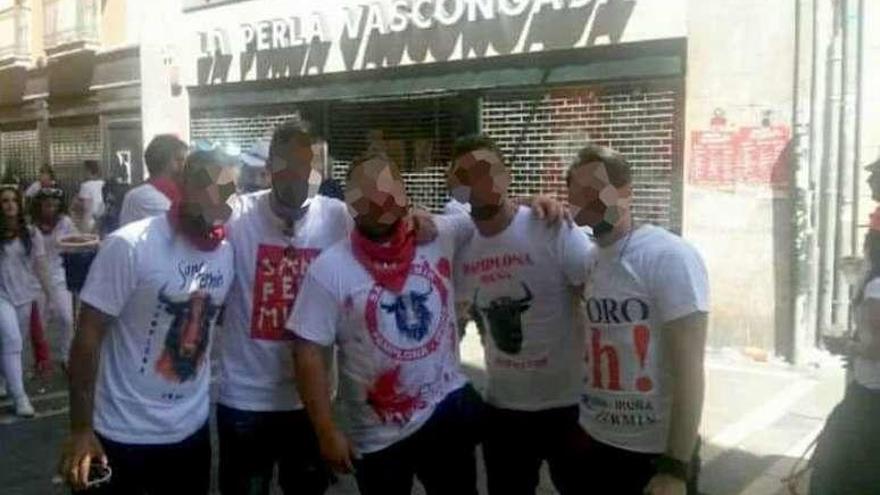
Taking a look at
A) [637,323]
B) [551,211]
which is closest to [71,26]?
[551,211]

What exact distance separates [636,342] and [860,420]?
1153 mm

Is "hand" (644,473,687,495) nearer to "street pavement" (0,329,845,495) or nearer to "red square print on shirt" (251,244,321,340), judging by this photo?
"red square print on shirt" (251,244,321,340)

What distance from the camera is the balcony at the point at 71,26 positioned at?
16.1m

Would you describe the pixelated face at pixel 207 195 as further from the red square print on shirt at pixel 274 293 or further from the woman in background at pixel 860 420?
the woman in background at pixel 860 420

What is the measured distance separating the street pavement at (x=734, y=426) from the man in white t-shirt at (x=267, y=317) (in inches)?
65.0

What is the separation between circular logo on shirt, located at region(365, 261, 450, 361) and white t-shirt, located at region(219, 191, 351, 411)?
46 centimetres

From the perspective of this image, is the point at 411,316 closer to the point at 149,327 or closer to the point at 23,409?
the point at 149,327

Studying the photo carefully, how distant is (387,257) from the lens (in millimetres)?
3014

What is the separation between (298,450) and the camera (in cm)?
348

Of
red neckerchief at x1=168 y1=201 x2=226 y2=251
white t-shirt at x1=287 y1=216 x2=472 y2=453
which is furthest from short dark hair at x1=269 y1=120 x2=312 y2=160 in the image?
white t-shirt at x1=287 y1=216 x2=472 y2=453

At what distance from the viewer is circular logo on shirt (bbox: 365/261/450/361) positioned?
2.99m

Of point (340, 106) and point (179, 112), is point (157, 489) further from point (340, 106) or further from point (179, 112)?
point (179, 112)

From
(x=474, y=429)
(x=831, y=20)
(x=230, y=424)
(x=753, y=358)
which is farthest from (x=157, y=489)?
(x=831, y=20)

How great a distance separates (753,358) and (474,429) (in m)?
5.91
